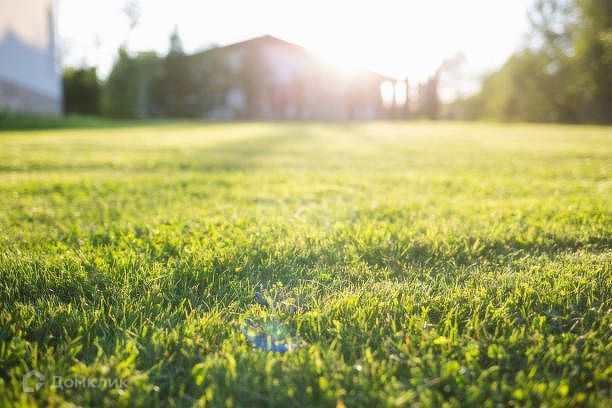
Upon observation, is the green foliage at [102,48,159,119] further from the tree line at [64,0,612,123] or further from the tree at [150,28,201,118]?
the tree at [150,28,201,118]

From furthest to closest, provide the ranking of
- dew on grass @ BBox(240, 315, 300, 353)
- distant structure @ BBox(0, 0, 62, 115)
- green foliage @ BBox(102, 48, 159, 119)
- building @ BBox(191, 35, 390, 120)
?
1. building @ BBox(191, 35, 390, 120)
2. green foliage @ BBox(102, 48, 159, 119)
3. distant structure @ BBox(0, 0, 62, 115)
4. dew on grass @ BBox(240, 315, 300, 353)

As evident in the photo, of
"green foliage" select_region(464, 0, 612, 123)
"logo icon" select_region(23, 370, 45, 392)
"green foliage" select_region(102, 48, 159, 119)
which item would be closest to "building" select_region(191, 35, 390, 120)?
"green foliage" select_region(102, 48, 159, 119)

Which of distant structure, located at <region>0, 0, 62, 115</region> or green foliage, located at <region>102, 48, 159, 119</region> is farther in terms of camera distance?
green foliage, located at <region>102, 48, 159, 119</region>

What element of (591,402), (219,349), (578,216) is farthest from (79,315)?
(578,216)

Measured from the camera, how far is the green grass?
4.22 ft

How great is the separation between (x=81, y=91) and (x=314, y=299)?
36756 mm

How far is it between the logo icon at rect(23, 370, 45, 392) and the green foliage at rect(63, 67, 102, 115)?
36.1 metres

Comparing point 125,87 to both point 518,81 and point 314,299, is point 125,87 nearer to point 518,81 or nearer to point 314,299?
point 314,299

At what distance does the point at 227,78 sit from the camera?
113ft

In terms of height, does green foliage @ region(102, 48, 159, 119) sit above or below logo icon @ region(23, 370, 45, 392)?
above

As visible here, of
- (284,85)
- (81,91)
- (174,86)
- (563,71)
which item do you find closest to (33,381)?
(174,86)

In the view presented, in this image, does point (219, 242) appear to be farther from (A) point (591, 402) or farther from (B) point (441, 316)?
(A) point (591, 402)

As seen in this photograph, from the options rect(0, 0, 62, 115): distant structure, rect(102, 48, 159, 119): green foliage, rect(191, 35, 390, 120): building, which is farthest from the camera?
rect(191, 35, 390, 120): building

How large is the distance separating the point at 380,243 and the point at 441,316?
0.84m
